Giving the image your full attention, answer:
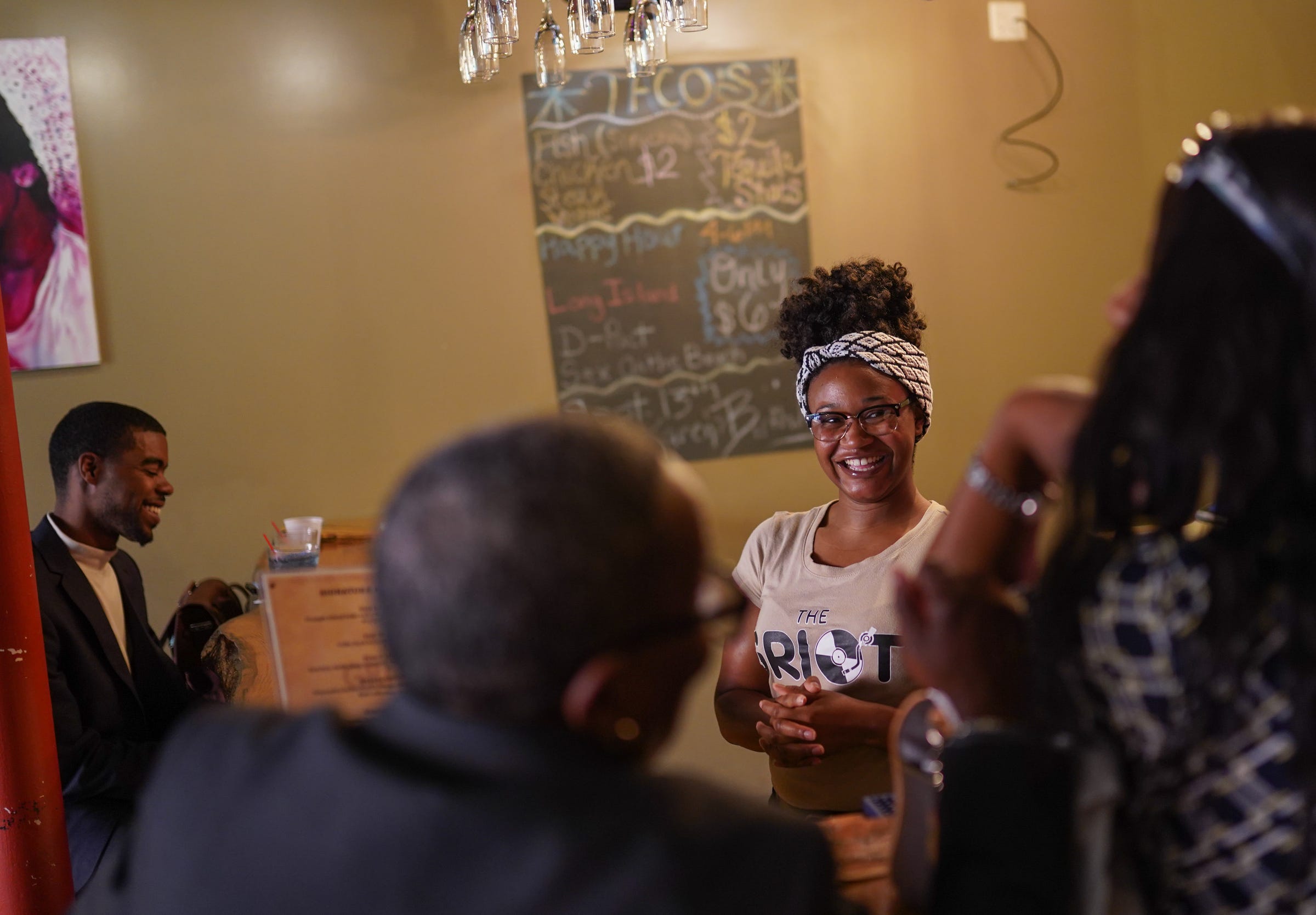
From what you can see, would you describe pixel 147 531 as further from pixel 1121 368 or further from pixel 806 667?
pixel 1121 368

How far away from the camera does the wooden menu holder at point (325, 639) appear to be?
1.02m

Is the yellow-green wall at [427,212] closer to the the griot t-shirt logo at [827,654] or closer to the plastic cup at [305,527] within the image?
the the griot t-shirt logo at [827,654]

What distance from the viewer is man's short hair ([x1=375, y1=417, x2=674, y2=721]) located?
718 millimetres

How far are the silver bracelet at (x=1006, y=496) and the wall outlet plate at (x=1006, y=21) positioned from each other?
355 centimetres

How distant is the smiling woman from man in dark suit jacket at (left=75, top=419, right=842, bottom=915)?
1.08 metres

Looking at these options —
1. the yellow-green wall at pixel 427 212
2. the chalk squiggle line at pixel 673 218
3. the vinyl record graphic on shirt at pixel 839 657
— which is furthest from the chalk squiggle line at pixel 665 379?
the vinyl record graphic on shirt at pixel 839 657

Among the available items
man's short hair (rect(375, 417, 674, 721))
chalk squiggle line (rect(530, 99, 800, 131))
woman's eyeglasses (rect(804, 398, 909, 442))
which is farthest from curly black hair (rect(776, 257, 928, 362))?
chalk squiggle line (rect(530, 99, 800, 131))

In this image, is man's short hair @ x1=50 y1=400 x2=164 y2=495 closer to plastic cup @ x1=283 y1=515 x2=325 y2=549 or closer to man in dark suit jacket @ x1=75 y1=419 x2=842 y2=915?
plastic cup @ x1=283 y1=515 x2=325 y2=549

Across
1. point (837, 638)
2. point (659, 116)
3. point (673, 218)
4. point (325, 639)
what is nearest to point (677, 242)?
point (673, 218)

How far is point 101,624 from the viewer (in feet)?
7.63

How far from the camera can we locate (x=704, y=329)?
12.3 feet

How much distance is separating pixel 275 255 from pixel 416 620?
301 centimetres

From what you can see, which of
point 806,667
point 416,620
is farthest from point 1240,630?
point 806,667

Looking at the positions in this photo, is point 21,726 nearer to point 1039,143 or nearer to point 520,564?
point 520,564
